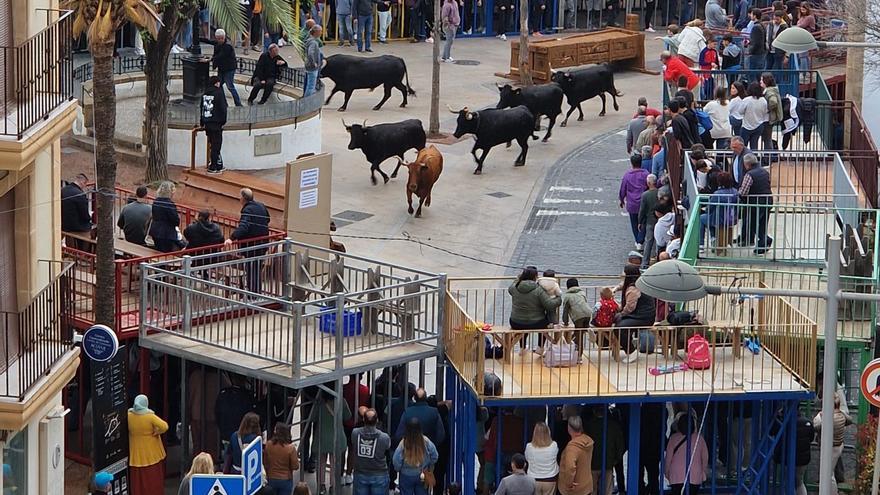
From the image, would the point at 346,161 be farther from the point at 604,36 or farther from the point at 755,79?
the point at 604,36

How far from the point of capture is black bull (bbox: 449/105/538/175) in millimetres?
34562

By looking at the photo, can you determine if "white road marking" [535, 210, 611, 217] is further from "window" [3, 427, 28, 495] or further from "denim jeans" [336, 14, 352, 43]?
"window" [3, 427, 28, 495]

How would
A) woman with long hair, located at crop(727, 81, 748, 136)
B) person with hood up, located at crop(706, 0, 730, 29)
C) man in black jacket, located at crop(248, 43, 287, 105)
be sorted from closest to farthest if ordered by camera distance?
woman with long hair, located at crop(727, 81, 748, 136) → man in black jacket, located at crop(248, 43, 287, 105) → person with hood up, located at crop(706, 0, 730, 29)

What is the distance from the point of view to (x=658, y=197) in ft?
91.1

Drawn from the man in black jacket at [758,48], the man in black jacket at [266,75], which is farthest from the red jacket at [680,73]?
the man in black jacket at [266,75]

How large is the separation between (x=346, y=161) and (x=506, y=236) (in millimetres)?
5015

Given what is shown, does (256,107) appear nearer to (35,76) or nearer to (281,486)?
(281,486)

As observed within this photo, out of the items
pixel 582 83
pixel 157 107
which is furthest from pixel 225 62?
pixel 582 83

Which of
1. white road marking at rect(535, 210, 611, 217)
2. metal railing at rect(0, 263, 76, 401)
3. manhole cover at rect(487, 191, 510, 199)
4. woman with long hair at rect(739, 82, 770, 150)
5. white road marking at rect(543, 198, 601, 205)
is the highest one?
woman with long hair at rect(739, 82, 770, 150)

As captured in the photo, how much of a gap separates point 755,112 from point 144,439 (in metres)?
12.8

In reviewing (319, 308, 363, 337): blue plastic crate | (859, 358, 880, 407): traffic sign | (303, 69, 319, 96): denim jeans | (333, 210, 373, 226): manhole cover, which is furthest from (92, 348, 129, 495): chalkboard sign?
(303, 69, 319, 96): denim jeans

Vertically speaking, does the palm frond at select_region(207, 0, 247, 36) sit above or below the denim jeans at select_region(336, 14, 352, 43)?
above

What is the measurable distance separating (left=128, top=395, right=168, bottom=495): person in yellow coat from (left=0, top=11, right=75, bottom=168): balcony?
3.45m

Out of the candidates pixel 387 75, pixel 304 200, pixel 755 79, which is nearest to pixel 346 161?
pixel 387 75
